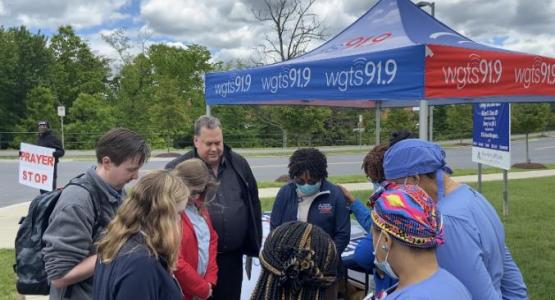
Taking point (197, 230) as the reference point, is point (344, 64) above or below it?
above

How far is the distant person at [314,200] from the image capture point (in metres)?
3.58

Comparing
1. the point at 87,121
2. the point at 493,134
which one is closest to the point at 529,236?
the point at 493,134

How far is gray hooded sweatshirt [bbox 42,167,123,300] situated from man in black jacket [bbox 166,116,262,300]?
1145 mm

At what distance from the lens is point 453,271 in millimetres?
1853

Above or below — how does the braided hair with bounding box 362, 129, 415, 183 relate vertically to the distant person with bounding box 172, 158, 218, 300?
above

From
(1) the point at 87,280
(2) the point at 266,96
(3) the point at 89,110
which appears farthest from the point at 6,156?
(1) the point at 87,280

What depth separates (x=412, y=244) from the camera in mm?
1539

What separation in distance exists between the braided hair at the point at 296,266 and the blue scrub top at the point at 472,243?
0.44 m

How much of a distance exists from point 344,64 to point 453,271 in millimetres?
2547

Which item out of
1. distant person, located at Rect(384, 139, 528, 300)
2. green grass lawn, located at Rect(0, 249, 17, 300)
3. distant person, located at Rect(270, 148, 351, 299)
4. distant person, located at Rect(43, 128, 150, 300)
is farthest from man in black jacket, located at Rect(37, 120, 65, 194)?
distant person, located at Rect(384, 139, 528, 300)

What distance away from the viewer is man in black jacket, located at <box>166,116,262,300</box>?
3545mm

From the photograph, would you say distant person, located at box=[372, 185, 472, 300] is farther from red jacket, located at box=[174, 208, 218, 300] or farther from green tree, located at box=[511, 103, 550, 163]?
green tree, located at box=[511, 103, 550, 163]

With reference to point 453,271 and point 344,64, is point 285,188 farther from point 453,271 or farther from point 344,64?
point 453,271

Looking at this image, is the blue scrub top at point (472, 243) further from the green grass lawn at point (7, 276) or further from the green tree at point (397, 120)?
the green tree at point (397, 120)
